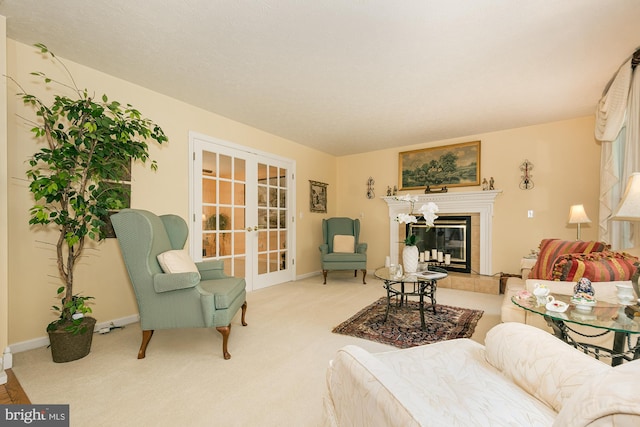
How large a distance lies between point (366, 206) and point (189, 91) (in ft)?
12.5

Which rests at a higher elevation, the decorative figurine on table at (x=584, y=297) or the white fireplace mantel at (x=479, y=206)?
the white fireplace mantel at (x=479, y=206)

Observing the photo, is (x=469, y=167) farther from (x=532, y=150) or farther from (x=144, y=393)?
(x=144, y=393)

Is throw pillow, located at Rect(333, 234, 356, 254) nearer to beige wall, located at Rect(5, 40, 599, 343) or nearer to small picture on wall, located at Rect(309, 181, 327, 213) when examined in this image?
beige wall, located at Rect(5, 40, 599, 343)

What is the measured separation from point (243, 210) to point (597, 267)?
3.77 m

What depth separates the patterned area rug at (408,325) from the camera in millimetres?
2492

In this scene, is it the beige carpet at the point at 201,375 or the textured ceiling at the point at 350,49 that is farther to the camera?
the textured ceiling at the point at 350,49

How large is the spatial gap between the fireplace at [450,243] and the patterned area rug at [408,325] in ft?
5.39

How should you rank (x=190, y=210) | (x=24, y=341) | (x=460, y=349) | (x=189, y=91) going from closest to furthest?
(x=460, y=349) → (x=24, y=341) → (x=189, y=91) → (x=190, y=210)

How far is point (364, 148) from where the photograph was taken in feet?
18.2

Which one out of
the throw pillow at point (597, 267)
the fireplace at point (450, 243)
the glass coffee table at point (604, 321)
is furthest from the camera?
the fireplace at point (450, 243)

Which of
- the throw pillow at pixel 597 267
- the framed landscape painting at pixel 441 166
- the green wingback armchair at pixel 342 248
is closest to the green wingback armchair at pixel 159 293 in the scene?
the throw pillow at pixel 597 267

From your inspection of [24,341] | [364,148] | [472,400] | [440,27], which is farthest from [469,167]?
[24,341]

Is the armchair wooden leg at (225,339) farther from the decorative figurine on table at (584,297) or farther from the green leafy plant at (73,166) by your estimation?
the decorative figurine on table at (584,297)

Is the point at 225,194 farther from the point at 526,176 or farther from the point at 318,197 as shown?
the point at 526,176
